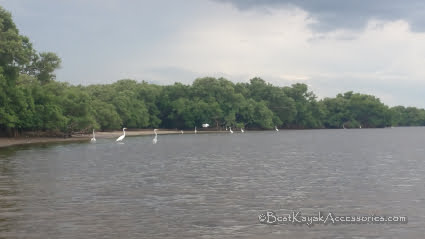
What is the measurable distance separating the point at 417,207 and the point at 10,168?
1063 inches

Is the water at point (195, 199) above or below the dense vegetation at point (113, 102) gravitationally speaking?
below

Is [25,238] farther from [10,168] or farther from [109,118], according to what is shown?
[109,118]

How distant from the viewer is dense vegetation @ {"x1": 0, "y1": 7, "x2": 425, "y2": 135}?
247 feet

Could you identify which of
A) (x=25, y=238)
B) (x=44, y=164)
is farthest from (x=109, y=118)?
(x=25, y=238)

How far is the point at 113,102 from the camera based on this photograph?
133 meters

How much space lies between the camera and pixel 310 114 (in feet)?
654

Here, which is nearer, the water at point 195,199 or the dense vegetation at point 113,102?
the water at point 195,199

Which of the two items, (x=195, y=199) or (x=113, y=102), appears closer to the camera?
(x=195, y=199)

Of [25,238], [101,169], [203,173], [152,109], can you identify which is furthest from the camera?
[152,109]

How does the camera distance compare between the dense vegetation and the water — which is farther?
the dense vegetation

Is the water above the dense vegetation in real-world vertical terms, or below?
below

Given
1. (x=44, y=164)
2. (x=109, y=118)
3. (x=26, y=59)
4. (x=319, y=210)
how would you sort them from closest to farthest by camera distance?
(x=319, y=210) < (x=44, y=164) < (x=26, y=59) < (x=109, y=118)

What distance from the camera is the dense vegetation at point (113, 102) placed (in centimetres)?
7531

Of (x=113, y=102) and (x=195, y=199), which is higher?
(x=113, y=102)
